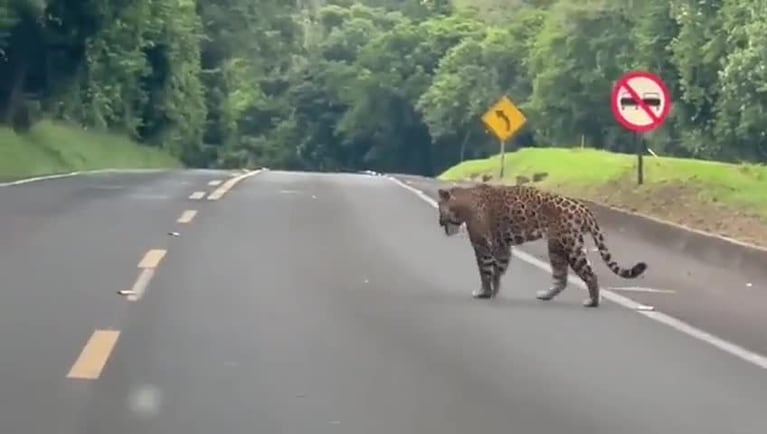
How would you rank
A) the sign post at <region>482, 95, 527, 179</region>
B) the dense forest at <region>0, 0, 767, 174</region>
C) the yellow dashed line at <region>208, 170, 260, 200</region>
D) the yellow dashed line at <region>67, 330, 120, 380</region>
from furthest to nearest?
the dense forest at <region>0, 0, 767, 174</region> < the sign post at <region>482, 95, 527, 179</region> < the yellow dashed line at <region>208, 170, 260, 200</region> < the yellow dashed line at <region>67, 330, 120, 380</region>

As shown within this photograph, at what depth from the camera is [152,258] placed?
17.4m

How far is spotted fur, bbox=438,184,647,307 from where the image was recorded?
14352 millimetres

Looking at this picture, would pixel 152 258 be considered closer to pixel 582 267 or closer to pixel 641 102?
pixel 582 267

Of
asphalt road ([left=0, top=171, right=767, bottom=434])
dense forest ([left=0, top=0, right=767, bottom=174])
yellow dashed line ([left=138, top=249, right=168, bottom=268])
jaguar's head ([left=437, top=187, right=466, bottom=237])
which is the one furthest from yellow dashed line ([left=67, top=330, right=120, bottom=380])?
dense forest ([left=0, top=0, right=767, bottom=174])

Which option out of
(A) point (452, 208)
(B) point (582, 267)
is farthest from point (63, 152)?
(B) point (582, 267)

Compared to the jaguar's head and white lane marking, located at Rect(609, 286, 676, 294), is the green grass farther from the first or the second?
the jaguar's head

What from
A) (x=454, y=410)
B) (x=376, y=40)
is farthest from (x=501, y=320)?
(x=376, y=40)

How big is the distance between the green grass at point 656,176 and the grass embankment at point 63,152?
38.8 ft

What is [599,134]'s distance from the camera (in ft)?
226

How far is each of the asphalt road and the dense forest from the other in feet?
86.1

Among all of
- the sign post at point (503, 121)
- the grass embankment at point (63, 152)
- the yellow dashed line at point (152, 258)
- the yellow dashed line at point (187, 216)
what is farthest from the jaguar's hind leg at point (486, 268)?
the sign post at point (503, 121)

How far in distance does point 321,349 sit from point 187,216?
12.3m

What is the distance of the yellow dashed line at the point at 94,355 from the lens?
1015 cm

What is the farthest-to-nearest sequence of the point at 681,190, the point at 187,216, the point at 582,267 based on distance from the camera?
the point at 681,190, the point at 187,216, the point at 582,267
